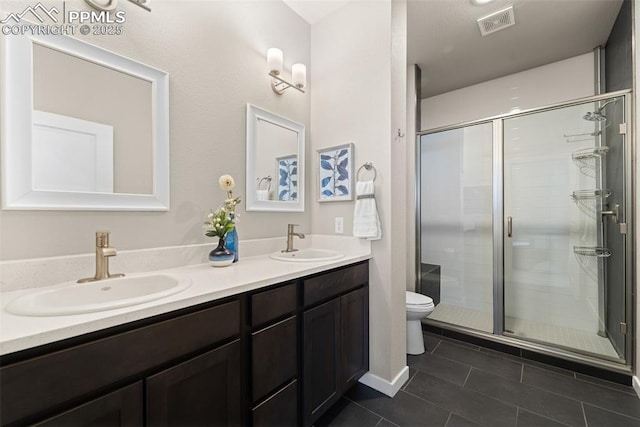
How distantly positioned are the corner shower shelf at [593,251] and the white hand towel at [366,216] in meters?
1.99

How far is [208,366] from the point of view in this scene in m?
0.92

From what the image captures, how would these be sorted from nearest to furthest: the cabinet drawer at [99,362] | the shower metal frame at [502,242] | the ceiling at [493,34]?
the cabinet drawer at [99,362]
the shower metal frame at [502,242]
the ceiling at [493,34]

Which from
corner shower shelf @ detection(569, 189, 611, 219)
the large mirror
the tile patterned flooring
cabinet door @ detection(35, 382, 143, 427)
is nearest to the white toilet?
the tile patterned flooring

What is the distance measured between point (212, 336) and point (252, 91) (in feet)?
4.87

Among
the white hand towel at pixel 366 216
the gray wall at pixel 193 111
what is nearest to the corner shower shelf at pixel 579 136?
the white hand towel at pixel 366 216

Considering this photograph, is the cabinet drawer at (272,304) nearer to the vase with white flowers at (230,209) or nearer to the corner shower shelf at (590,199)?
the vase with white flowers at (230,209)

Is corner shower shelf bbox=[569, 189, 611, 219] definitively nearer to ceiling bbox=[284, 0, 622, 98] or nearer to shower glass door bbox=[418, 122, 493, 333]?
shower glass door bbox=[418, 122, 493, 333]

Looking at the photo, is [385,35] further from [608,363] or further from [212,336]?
[608,363]

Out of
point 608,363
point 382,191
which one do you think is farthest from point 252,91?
point 608,363

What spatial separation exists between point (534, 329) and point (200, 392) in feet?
9.25

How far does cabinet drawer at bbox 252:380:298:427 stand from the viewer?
1.08 m

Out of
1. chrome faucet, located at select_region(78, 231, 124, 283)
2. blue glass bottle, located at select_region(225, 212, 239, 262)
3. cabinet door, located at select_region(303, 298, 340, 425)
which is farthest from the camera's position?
blue glass bottle, located at select_region(225, 212, 239, 262)

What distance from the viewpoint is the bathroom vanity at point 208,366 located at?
0.63 meters

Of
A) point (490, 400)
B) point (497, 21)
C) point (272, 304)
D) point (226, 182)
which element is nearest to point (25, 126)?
point (226, 182)
